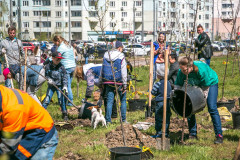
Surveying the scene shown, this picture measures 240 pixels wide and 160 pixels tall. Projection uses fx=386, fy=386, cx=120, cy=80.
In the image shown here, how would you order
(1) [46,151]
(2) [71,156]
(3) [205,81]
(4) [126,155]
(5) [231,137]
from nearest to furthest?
(1) [46,151], (4) [126,155], (2) [71,156], (3) [205,81], (5) [231,137]

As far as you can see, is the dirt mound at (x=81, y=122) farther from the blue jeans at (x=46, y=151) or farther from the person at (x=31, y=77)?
the blue jeans at (x=46, y=151)

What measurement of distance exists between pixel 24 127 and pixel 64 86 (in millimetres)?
4731

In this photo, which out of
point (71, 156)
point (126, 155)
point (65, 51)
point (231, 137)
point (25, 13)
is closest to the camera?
point (126, 155)

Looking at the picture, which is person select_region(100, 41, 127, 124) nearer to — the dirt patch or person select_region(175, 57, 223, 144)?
person select_region(175, 57, 223, 144)

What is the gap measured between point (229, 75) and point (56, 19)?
2590 inches

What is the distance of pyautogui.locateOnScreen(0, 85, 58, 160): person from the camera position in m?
3.02

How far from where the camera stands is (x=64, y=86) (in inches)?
311

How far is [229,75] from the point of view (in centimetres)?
1647

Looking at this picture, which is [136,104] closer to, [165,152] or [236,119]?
[236,119]

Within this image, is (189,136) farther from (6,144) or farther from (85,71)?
(6,144)

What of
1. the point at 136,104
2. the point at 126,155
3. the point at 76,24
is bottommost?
the point at 136,104

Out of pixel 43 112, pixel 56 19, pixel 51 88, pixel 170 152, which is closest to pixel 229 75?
pixel 51 88

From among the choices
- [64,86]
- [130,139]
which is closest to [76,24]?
[64,86]

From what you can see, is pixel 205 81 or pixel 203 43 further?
pixel 203 43
